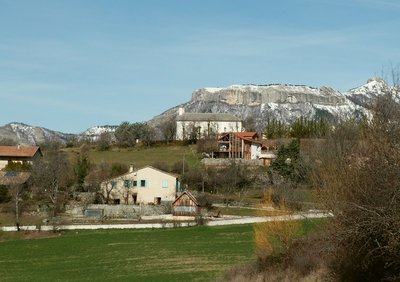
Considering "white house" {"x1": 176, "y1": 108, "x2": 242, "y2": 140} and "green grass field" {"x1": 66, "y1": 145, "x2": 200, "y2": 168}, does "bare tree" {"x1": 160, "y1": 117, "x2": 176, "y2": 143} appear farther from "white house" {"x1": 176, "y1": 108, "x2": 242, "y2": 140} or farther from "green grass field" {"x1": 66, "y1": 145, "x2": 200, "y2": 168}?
"white house" {"x1": 176, "y1": 108, "x2": 242, "y2": 140}

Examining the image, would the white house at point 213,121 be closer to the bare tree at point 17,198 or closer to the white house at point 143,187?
the white house at point 143,187

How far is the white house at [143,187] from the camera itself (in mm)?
64938

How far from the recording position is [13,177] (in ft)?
216

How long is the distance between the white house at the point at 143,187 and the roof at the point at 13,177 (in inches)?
352

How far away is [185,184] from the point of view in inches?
2704

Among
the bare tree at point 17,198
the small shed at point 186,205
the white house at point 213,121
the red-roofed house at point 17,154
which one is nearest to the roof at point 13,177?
the bare tree at point 17,198

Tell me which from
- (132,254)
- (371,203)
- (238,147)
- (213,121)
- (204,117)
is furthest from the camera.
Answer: (204,117)

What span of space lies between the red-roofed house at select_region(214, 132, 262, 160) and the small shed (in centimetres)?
3278

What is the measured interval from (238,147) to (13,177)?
35.6 metres

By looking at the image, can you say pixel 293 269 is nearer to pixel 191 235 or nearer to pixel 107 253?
pixel 107 253

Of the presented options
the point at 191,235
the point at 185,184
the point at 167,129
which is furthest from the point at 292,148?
the point at 167,129

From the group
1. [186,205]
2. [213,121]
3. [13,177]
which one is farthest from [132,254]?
[213,121]

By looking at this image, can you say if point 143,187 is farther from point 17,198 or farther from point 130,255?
point 130,255

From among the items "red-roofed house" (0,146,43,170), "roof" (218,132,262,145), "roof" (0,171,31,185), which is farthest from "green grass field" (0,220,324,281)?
"roof" (218,132,262,145)
